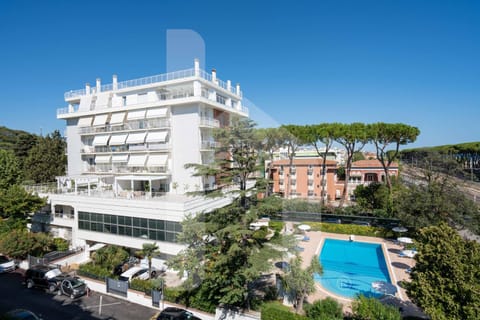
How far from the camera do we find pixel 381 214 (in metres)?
30.7

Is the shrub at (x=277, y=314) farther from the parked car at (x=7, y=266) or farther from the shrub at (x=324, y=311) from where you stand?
the parked car at (x=7, y=266)

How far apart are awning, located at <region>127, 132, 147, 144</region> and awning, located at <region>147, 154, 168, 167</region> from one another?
223 cm

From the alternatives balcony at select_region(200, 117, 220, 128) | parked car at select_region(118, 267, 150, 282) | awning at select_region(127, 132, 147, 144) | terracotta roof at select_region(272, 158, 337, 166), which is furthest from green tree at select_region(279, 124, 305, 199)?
parked car at select_region(118, 267, 150, 282)

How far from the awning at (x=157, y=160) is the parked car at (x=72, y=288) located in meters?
13.2

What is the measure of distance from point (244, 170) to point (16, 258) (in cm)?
2341

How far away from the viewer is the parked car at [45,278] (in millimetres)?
18047

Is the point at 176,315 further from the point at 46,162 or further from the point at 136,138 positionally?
the point at 46,162

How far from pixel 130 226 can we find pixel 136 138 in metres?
11.3

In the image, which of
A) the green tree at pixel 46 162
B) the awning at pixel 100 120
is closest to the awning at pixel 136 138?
the awning at pixel 100 120

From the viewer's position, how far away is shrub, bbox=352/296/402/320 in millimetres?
11219

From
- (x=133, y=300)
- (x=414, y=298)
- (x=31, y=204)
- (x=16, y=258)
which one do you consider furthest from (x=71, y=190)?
(x=414, y=298)

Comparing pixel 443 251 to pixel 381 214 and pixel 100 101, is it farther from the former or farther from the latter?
pixel 100 101

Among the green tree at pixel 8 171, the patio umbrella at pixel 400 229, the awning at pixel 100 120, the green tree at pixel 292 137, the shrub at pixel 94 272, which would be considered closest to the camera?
the shrub at pixel 94 272

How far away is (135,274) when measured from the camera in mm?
19172
